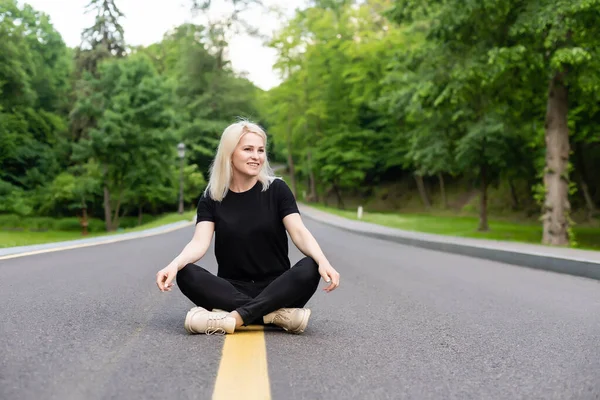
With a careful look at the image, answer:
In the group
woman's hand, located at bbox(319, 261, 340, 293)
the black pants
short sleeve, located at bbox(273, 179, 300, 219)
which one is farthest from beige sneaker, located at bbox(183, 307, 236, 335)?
short sleeve, located at bbox(273, 179, 300, 219)

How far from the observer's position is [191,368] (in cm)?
332

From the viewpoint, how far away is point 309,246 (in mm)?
4453

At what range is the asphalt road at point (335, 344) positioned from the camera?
3010 mm

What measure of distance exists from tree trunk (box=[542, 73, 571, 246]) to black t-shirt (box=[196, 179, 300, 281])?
14260mm

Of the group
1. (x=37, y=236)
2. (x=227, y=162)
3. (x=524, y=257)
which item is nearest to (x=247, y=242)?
(x=227, y=162)

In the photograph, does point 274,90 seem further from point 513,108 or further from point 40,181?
point 513,108

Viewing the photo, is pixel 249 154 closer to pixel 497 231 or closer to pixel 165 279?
pixel 165 279

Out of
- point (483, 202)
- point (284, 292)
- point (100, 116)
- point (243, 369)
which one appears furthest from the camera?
point (100, 116)

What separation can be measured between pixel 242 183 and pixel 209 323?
103cm

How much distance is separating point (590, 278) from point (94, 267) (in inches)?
280

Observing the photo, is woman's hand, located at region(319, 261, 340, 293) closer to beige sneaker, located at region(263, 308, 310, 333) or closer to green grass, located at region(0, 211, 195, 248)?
beige sneaker, located at region(263, 308, 310, 333)

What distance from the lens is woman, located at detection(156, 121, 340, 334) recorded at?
4.40 metres

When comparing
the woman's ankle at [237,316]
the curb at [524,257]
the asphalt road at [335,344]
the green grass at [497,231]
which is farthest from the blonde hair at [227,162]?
the green grass at [497,231]

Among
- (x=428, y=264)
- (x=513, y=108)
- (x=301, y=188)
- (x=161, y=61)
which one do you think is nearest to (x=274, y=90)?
(x=161, y=61)
